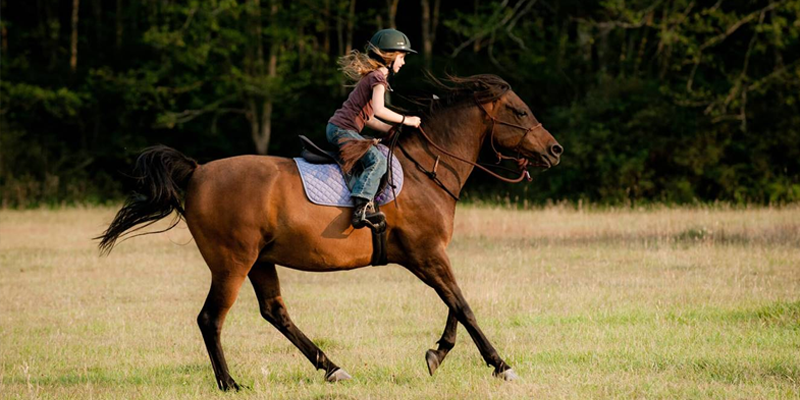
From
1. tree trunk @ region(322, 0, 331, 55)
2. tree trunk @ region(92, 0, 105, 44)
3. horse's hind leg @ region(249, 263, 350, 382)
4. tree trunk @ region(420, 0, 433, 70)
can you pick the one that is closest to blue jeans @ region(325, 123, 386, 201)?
horse's hind leg @ region(249, 263, 350, 382)

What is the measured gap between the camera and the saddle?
24.5ft

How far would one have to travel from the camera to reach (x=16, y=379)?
25.9ft

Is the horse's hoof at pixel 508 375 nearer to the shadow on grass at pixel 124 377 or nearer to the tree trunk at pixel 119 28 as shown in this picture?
the shadow on grass at pixel 124 377

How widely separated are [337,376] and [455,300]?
3.54 feet

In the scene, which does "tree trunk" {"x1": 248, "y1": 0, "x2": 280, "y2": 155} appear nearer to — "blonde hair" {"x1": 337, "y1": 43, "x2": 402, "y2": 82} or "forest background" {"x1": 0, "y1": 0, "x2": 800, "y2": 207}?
"forest background" {"x1": 0, "y1": 0, "x2": 800, "y2": 207}

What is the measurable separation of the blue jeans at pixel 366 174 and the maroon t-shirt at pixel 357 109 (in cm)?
9

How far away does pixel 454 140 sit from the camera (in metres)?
7.98

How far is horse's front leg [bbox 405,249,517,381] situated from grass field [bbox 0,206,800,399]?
0.17 meters

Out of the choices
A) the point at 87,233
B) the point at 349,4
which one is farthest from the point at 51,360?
the point at 349,4

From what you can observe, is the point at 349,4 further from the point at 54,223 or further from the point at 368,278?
the point at 368,278

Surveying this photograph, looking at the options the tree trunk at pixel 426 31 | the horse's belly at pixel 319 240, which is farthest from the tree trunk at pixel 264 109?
the horse's belly at pixel 319 240

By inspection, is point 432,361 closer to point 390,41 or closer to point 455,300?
point 455,300

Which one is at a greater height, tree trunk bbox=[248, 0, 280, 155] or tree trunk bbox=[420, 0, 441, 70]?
tree trunk bbox=[420, 0, 441, 70]

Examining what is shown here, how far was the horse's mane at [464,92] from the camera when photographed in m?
7.97
